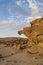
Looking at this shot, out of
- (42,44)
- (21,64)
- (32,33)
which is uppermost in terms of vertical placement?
(32,33)

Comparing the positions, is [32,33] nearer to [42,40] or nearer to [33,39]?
[33,39]

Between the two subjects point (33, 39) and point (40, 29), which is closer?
point (40, 29)

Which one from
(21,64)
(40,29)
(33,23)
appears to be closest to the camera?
(21,64)

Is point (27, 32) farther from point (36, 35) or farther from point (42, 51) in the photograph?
point (42, 51)

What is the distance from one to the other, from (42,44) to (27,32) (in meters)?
3.91

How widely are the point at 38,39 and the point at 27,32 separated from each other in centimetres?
320

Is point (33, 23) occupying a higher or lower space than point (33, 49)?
higher

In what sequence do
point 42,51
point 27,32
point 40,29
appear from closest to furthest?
1. point 42,51
2. point 40,29
3. point 27,32

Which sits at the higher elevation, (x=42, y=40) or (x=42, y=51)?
(x=42, y=40)

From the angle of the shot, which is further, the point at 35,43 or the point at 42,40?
the point at 35,43

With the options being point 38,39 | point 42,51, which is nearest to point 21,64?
point 42,51

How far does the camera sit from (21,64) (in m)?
12.6

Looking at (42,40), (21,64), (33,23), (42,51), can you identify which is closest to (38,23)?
(33,23)

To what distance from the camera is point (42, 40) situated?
56.2 ft
